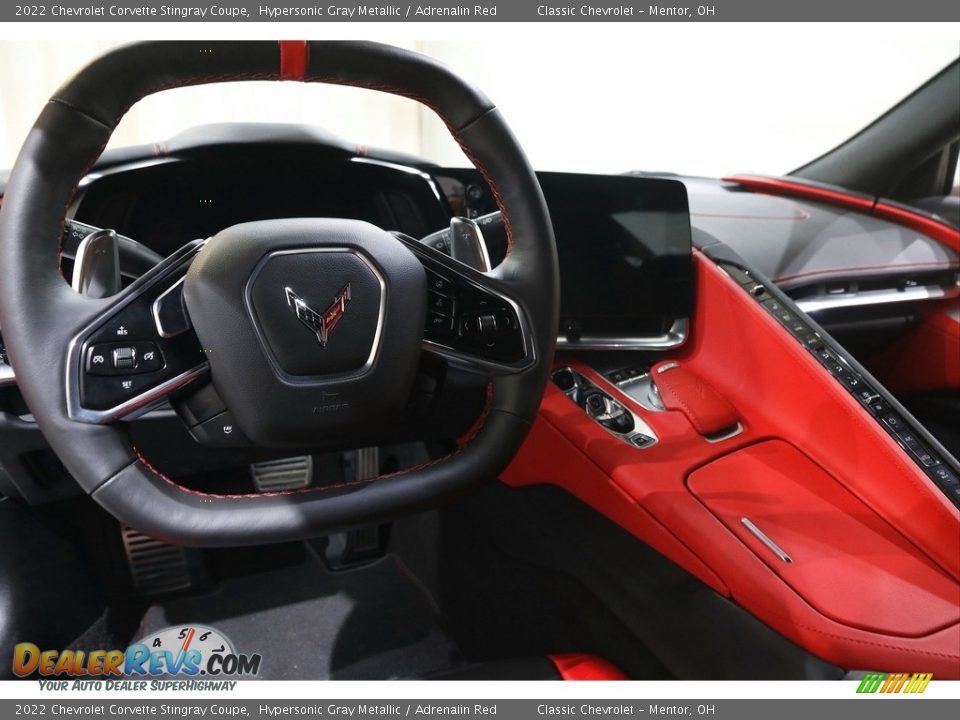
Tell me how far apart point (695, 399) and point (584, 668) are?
1.58ft

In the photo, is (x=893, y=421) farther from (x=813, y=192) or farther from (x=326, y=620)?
(x=326, y=620)

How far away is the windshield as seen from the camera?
175 cm

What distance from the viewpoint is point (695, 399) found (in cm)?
116

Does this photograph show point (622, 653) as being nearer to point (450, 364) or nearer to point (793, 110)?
point (450, 364)

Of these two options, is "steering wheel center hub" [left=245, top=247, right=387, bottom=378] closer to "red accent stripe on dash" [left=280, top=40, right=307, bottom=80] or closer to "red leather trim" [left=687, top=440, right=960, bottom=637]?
"red accent stripe on dash" [left=280, top=40, right=307, bottom=80]

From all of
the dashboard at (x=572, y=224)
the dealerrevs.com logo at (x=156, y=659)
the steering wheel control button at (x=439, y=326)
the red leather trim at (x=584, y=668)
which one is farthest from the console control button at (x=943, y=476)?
the dealerrevs.com logo at (x=156, y=659)

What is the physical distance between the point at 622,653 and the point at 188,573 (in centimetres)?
81

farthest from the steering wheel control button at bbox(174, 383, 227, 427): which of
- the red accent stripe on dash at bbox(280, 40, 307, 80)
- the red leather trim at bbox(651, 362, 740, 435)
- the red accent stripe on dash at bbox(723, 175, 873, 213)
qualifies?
the red accent stripe on dash at bbox(723, 175, 873, 213)

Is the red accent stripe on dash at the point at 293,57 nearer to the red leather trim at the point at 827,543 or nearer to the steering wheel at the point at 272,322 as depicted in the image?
the steering wheel at the point at 272,322

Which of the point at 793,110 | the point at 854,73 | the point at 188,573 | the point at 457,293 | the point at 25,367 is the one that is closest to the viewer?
the point at 25,367

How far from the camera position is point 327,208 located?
1.10 m

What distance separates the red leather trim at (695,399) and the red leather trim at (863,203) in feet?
2.77

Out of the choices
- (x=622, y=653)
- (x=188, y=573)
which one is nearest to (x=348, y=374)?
(x=622, y=653)

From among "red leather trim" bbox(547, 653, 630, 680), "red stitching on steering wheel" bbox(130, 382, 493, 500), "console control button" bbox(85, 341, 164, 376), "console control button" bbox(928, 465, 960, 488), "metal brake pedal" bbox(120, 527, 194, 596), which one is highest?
"console control button" bbox(85, 341, 164, 376)
